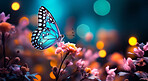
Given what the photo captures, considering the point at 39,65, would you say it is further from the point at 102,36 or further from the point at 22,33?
the point at 102,36

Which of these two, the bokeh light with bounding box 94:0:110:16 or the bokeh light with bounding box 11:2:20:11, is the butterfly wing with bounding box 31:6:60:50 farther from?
the bokeh light with bounding box 94:0:110:16

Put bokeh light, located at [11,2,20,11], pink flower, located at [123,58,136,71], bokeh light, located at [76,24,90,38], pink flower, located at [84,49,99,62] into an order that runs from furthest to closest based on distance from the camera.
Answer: bokeh light, located at [76,24,90,38], pink flower, located at [84,49,99,62], bokeh light, located at [11,2,20,11], pink flower, located at [123,58,136,71]

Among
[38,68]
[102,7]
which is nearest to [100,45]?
[102,7]

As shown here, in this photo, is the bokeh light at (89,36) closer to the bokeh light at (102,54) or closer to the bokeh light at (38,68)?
the bokeh light at (102,54)

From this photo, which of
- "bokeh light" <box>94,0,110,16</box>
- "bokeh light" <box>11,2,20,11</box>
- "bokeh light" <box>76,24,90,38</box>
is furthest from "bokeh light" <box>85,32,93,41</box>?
"bokeh light" <box>11,2,20,11</box>

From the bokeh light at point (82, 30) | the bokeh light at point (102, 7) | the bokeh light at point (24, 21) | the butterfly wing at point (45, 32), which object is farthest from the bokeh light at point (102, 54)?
the bokeh light at point (24, 21)
